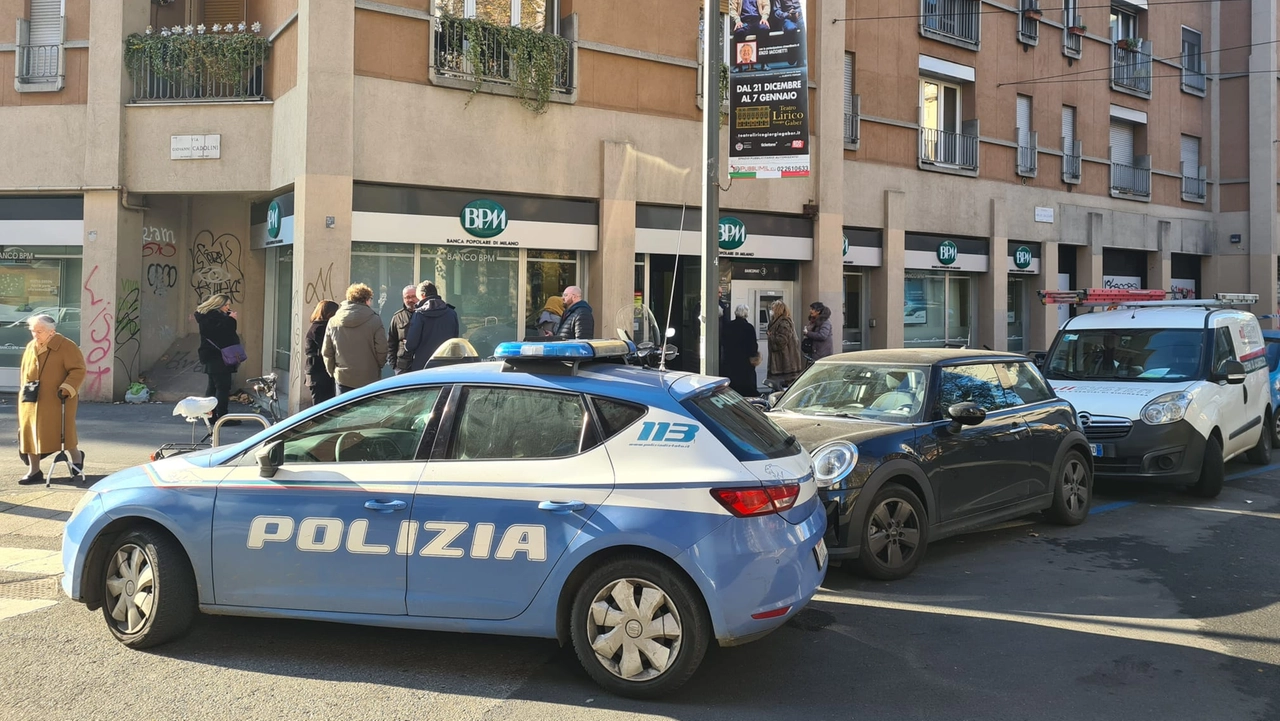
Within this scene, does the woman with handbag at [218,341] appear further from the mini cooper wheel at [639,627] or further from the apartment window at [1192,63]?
the apartment window at [1192,63]

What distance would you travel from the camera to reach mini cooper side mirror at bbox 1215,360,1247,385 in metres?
10.1

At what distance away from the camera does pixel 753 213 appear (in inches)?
701

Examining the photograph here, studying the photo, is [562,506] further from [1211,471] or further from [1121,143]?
[1121,143]

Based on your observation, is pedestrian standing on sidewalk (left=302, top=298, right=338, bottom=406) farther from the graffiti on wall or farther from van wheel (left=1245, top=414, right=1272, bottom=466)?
van wheel (left=1245, top=414, right=1272, bottom=466)

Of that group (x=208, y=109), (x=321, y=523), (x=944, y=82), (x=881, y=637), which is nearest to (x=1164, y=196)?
(x=944, y=82)

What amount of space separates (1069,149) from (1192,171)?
7.16 m

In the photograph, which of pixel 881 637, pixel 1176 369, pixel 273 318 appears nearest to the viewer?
pixel 881 637

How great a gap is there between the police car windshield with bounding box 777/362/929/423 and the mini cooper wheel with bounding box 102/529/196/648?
4.45 m

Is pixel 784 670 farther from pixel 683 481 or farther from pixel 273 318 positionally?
pixel 273 318

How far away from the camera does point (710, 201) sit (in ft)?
31.8

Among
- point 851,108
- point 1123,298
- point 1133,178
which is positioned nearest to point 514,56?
point 851,108

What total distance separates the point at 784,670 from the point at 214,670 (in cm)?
273

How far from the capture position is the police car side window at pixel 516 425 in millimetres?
4781

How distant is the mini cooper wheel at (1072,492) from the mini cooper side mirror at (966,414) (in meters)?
1.58
